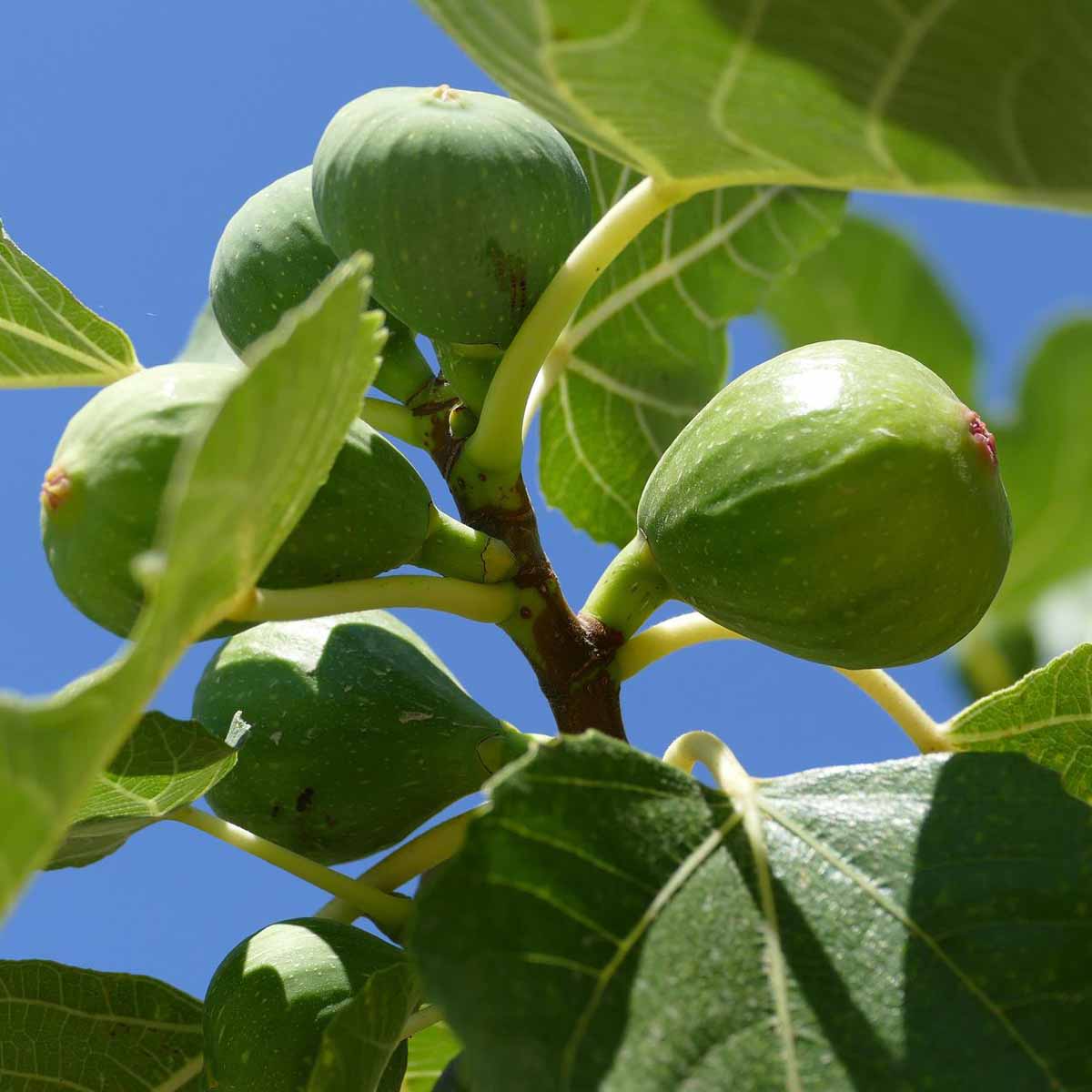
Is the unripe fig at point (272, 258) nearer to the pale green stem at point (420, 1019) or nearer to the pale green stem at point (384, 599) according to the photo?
the pale green stem at point (384, 599)

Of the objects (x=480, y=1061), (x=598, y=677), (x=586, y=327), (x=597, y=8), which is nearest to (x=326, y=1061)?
(x=480, y=1061)

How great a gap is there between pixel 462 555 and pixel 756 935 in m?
0.46


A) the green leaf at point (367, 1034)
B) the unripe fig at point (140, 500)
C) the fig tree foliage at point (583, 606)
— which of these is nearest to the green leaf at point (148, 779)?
the fig tree foliage at point (583, 606)

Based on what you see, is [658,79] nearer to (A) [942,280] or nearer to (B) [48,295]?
(A) [942,280]

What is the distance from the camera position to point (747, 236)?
1.82 metres

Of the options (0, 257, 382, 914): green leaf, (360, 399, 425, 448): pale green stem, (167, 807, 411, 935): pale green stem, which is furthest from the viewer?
(360, 399, 425, 448): pale green stem

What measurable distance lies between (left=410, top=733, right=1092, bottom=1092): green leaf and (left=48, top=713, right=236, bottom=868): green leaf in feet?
1.21

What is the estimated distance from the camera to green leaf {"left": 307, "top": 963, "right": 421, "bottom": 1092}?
1.11m

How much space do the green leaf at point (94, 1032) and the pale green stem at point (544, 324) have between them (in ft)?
2.14

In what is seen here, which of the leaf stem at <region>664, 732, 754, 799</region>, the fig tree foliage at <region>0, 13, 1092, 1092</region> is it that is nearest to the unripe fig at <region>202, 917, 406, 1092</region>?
the fig tree foliage at <region>0, 13, 1092, 1092</region>

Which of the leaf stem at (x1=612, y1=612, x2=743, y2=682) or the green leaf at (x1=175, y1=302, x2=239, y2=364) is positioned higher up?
the green leaf at (x1=175, y1=302, x2=239, y2=364)

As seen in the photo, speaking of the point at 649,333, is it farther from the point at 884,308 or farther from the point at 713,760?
the point at 884,308

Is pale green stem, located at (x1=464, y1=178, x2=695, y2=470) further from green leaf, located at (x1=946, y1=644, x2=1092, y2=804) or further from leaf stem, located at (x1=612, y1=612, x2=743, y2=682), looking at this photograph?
green leaf, located at (x1=946, y1=644, x2=1092, y2=804)

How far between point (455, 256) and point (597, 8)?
16.4 inches
